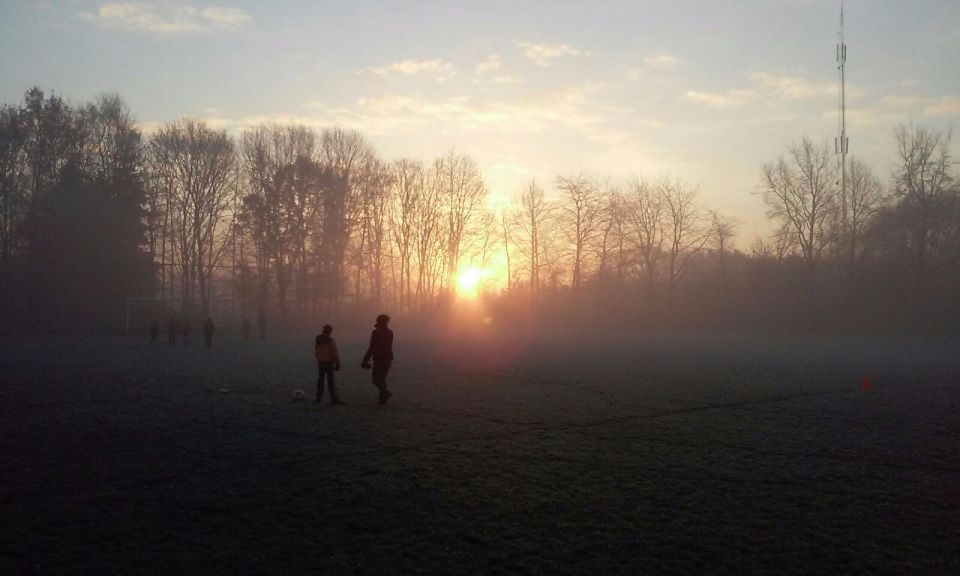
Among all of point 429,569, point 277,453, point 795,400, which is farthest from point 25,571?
point 795,400

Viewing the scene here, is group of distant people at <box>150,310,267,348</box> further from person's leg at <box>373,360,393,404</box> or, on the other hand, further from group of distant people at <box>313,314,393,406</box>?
person's leg at <box>373,360,393,404</box>

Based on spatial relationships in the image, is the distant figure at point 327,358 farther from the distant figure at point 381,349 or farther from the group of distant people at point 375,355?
the distant figure at point 381,349

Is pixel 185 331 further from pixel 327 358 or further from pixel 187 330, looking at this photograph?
pixel 327 358

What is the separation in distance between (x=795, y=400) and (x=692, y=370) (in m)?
7.39

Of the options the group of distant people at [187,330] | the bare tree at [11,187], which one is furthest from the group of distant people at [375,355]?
the bare tree at [11,187]

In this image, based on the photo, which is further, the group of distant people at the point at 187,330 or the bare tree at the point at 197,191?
the bare tree at the point at 197,191

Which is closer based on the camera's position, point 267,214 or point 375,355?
point 375,355

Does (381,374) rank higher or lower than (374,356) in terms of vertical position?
lower

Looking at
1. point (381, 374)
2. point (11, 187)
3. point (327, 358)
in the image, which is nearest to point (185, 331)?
point (11, 187)

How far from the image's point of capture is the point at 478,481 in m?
7.88

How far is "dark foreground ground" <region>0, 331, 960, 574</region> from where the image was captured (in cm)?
547

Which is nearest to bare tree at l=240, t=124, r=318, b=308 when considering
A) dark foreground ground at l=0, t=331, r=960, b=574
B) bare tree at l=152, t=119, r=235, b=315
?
bare tree at l=152, t=119, r=235, b=315

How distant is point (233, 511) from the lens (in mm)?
6578

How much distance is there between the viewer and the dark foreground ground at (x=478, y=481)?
547 centimetres
